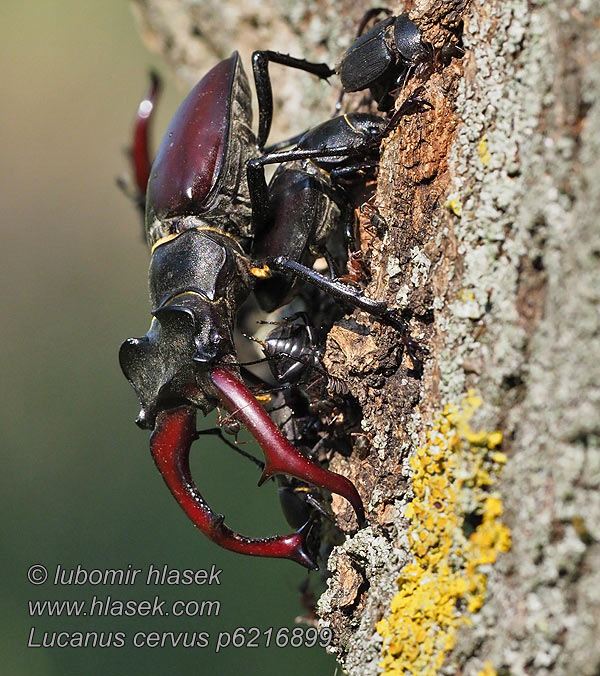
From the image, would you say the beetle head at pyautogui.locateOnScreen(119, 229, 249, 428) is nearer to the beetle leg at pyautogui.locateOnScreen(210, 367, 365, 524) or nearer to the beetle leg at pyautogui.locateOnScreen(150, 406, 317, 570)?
Answer: the beetle leg at pyautogui.locateOnScreen(150, 406, 317, 570)

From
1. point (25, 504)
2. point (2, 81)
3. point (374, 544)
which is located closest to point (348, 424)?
point (374, 544)

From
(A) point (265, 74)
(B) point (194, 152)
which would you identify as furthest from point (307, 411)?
(A) point (265, 74)

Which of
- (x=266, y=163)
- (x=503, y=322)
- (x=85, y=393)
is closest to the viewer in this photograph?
(x=503, y=322)

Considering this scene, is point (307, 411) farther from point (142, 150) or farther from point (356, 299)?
point (142, 150)

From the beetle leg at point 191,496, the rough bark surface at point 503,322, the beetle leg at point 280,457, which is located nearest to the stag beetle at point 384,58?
the rough bark surface at point 503,322

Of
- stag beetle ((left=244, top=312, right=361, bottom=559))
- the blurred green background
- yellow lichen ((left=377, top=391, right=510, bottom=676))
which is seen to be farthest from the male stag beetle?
the blurred green background

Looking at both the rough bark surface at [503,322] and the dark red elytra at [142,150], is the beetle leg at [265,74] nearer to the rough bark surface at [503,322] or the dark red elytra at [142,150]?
the rough bark surface at [503,322]
